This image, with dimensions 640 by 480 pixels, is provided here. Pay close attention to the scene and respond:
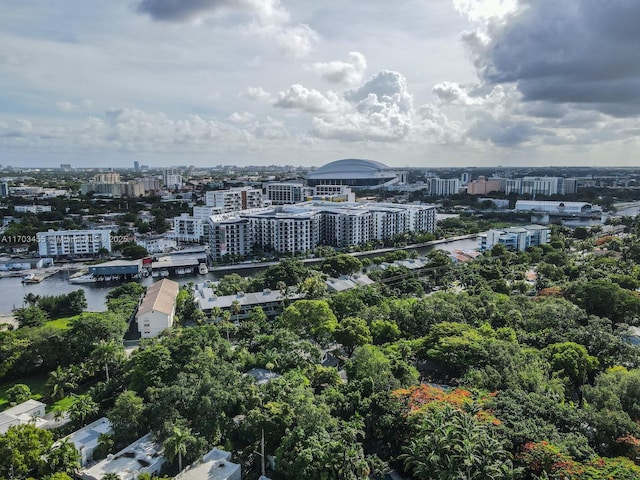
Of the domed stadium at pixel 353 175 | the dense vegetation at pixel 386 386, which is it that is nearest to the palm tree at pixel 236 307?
the dense vegetation at pixel 386 386

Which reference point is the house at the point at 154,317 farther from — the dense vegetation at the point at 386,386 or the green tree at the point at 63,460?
the green tree at the point at 63,460

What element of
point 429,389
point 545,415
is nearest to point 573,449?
point 545,415

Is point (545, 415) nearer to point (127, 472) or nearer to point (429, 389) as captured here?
point (429, 389)

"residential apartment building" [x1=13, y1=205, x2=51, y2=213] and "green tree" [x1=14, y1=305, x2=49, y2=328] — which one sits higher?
"residential apartment building" [x1=13, y1=205, x2=51, y2=213]

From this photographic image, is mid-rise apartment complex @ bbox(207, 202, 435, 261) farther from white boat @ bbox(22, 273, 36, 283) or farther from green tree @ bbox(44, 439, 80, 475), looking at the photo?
green tree @ bbox(44, 439, 80, 475)

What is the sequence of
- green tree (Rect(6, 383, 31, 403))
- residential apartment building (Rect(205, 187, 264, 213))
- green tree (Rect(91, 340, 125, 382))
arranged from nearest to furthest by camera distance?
green tree (Rect(6, 383, 31, 403))
green tree (Rect(91, 340, 125, 382))
residential apartment building (Rect(205, 187, 264, 213))

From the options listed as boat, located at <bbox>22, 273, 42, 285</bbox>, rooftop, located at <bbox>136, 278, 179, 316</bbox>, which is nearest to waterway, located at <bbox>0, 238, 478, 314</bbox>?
boat, located at <bbox>22, 273, 42, 285</bbox>
